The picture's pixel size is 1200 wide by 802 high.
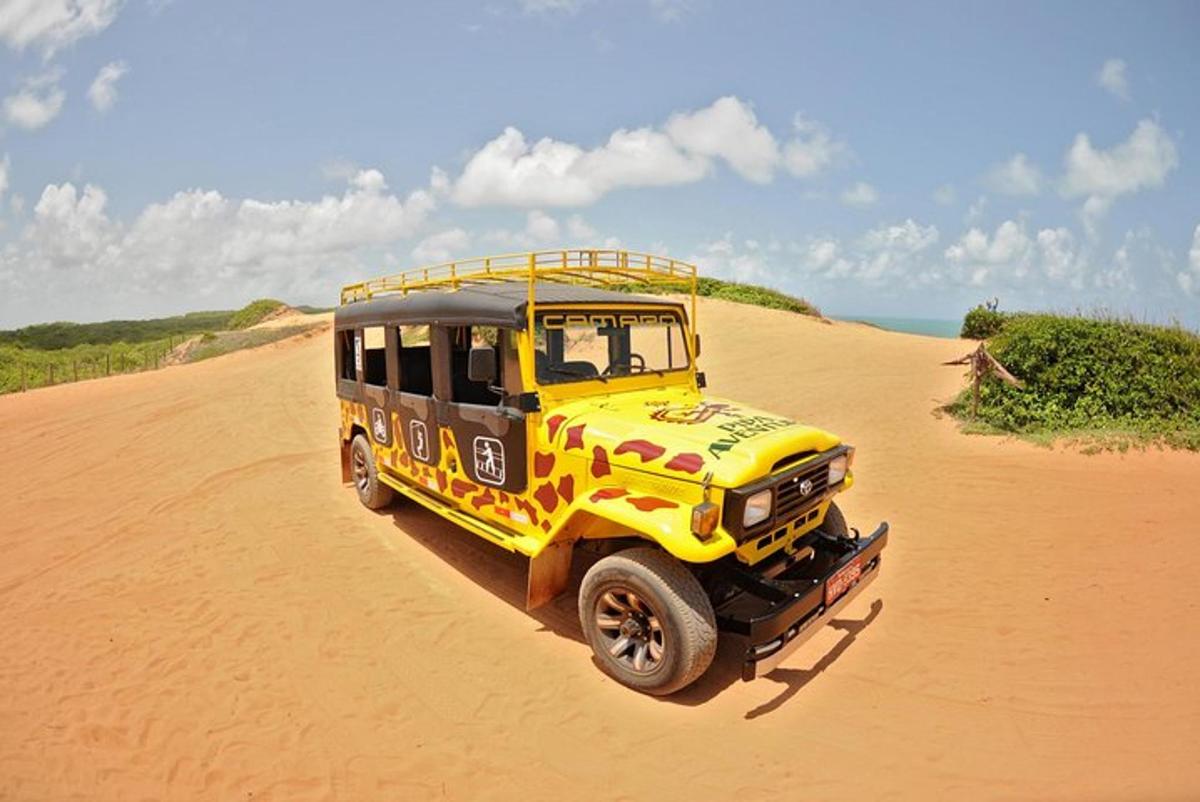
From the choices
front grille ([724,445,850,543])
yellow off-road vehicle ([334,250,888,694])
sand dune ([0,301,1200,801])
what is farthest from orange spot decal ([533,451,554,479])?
front grille ([724,445,850,543])

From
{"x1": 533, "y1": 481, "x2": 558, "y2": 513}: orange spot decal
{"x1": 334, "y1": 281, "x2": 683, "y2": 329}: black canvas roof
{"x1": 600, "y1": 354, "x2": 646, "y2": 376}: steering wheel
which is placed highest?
{"x1": 334, "y1": 281, "x2": 683, "y2": 329}: black canvas roof

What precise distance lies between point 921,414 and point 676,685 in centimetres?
969

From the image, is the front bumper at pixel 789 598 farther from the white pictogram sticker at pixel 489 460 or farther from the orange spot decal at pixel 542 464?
the white pictogram sticker at pixel 489 460

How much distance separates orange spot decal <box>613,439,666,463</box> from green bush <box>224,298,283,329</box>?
6013 cm

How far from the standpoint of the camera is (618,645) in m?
4.38

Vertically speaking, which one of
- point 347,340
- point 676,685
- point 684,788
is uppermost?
point 347,340

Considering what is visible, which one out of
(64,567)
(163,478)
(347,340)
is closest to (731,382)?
(347,340)

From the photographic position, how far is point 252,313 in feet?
193

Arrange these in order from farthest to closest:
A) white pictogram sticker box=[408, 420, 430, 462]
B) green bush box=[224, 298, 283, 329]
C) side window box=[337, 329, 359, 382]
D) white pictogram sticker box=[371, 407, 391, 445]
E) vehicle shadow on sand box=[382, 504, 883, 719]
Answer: green bush box=[224, 298, 283, 329]
side window box=[337, 329, 359, 382]
white pictogram sticker box=[371, 407, 391, 445]
white pictogram sticker box=[408, 420, 430, 462]
vehicle shadow on sand box=[382, 504, 883, 719]

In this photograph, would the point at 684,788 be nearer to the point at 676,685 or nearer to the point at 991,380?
the point at 676,685

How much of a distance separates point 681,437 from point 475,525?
2306 millimetres

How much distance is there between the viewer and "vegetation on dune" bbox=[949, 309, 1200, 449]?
31.1 ft

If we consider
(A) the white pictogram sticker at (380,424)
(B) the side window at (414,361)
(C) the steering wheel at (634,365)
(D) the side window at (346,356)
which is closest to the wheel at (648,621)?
(C) the steering wheel at (634,365)

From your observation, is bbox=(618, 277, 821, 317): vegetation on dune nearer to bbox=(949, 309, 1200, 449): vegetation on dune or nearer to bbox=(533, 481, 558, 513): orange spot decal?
bbox=(949, 309, 1200, 449): vegetation on dune
